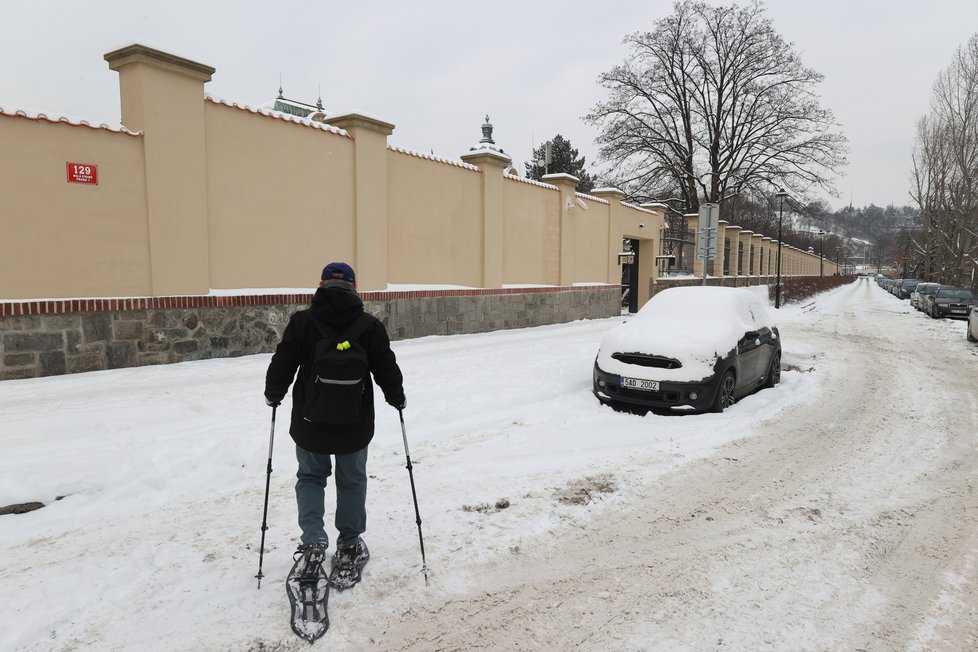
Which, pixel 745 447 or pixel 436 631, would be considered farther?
pixel 745 447

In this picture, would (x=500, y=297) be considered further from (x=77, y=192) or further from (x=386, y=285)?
(x=77, y=192)

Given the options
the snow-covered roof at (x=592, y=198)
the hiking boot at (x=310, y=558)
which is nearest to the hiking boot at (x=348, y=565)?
the hiking boot at (x=310, y=558)

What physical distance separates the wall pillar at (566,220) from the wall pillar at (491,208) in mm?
3111

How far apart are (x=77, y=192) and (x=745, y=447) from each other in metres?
9.07

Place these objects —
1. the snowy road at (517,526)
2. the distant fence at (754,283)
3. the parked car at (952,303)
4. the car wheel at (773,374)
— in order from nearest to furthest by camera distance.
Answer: the snowy road at (517,526), the car wheel at (773,374), the parked car at (952,303), the distant fence at (754,283)

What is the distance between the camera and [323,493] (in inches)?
125

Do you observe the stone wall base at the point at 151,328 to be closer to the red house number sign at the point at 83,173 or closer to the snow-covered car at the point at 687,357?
the red house number sign at the point at 83,173

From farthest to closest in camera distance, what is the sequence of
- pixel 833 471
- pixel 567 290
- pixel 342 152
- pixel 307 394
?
pixel 567 290, pixel 342 152, pixel 833 471, pixel 307 394

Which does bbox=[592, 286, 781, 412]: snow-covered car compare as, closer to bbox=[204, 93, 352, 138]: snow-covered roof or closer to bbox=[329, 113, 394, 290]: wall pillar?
bbox=[329, 113, 394, 290]: wall pillar

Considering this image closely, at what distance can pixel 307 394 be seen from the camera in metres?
3.12

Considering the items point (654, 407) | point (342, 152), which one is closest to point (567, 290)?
point (342, 152)

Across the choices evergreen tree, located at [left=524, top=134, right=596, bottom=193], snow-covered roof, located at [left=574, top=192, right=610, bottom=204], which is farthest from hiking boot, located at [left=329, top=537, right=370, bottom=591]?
evergreen tree, located at [left=524, top=134, right=596, bottom=193]

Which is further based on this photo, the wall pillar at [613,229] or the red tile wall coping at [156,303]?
the wall pillar at [613,229]

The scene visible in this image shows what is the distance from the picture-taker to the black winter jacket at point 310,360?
3.13 metres
